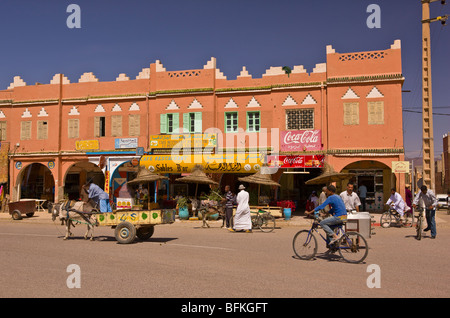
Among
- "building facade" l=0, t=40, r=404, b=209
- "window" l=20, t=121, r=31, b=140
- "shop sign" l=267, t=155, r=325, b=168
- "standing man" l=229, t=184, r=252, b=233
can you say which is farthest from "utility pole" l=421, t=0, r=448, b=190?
"window" l=20, t=121, r=31, b=140

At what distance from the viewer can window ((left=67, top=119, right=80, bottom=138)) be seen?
91.8ft

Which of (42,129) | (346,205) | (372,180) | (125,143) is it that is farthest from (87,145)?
(346,205)

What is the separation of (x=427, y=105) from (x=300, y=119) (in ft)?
21.7

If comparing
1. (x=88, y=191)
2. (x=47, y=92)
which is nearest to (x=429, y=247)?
(x=88, y=191)

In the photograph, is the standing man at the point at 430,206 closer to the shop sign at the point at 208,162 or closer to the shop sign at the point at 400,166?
the shop sign at the point at 400,166

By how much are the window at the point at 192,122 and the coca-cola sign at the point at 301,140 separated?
5.10 meters

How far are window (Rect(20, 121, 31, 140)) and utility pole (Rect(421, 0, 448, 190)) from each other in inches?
964

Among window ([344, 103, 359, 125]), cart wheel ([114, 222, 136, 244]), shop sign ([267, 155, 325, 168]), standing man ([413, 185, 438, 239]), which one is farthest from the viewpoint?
shop sign ([267, 155, 325, 168])

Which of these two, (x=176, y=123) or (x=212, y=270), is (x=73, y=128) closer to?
(x=176, y=123)

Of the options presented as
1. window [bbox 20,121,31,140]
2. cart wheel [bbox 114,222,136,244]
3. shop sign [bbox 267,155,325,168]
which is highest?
window [bbox 20,121,31,140]

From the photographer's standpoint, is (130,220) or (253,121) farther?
(253,121)

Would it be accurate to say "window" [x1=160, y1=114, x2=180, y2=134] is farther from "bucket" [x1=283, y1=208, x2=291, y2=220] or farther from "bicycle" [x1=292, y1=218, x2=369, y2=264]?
"bicycle" [x1=292, y1=218, x2=369, y2=264]

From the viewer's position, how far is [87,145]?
1083 inches

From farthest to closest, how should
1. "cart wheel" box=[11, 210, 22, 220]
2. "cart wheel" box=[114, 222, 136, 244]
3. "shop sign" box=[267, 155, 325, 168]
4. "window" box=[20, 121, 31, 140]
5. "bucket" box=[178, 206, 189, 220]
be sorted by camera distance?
"window" box=[20, 121, 31, 140]
"cart wheel" box=[11, 210, 22, 220]
"shop sign" box=[267, 155, 325, 168]
"bucket" box=[178, 206, 189, 220]
"cart wheel" box=[114, 222, 136, 244]
